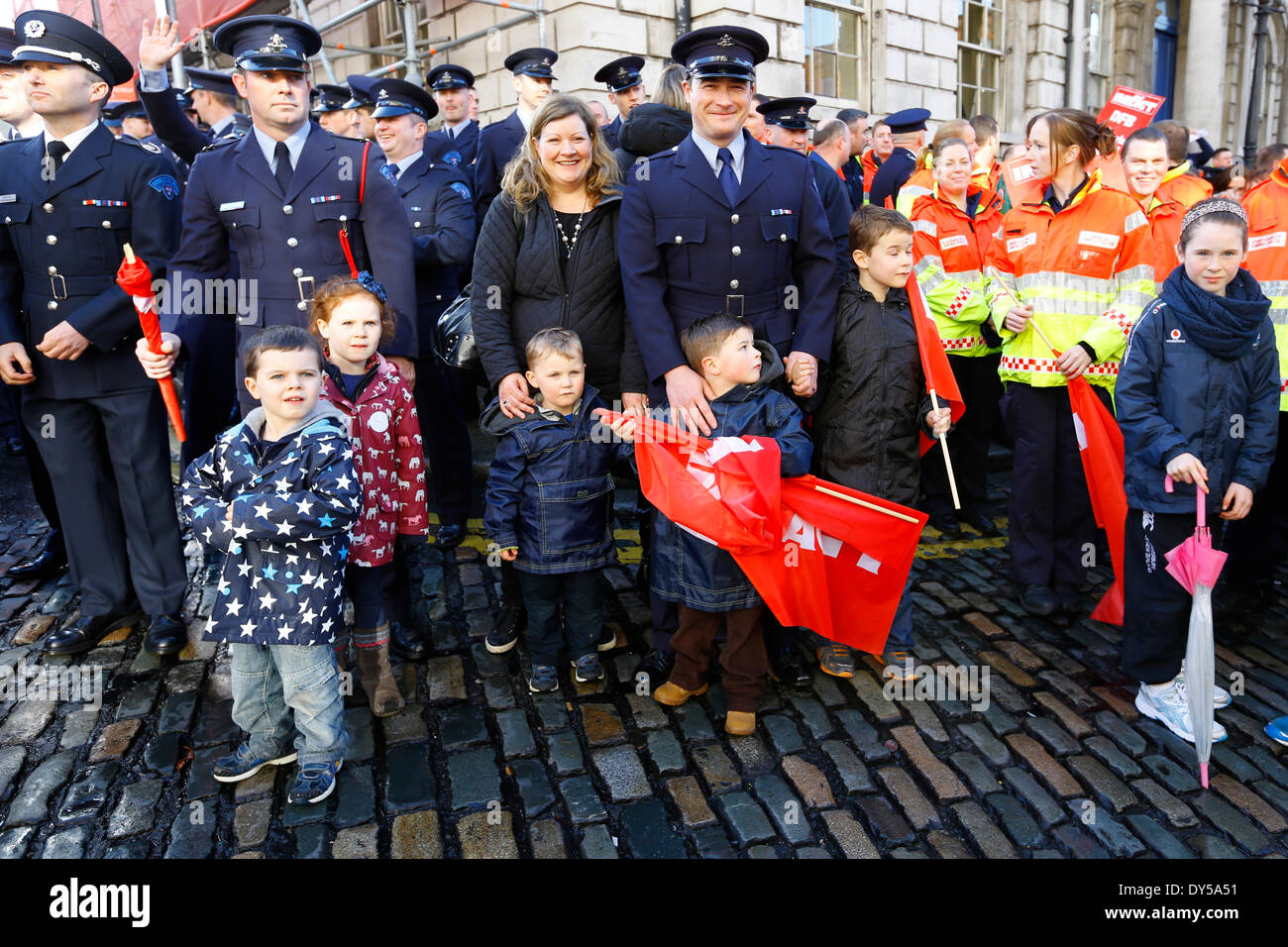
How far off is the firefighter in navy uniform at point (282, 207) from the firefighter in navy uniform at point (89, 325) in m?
0.32

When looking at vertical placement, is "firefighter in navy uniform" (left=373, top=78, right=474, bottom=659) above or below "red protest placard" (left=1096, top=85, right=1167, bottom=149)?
below

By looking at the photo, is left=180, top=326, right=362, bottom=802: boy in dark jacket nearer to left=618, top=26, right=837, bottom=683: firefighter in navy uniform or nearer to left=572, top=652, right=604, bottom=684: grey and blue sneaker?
left=572, top=652, right=604, bottom=684: grey and blue sneaker

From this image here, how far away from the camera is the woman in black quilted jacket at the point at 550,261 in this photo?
3838 millimetres

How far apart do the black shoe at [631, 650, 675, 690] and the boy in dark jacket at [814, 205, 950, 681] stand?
2.12 feet

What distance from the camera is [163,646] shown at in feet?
13.2

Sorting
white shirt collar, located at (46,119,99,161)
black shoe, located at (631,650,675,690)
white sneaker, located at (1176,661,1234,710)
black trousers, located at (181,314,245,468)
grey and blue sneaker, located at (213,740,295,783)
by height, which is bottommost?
white sneaker, located at (1176,661,1234,710)

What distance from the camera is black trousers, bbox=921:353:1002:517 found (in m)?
5.80

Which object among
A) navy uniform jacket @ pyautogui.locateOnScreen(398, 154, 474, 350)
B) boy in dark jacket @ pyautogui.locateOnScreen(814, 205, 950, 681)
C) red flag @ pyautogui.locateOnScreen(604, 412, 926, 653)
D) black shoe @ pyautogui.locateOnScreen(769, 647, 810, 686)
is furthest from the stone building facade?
black shoe @ pyautogui.locateOnScreen(769, 647, 810, 686)

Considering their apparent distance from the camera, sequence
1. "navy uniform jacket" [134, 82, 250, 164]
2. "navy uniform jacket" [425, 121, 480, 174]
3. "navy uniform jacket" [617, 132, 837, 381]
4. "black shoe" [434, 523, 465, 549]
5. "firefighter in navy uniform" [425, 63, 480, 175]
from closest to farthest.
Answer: "navy uniform jacket" [617, 132, 837, 381]
"navy uniform jacket" [134, 82, 250, 164]
"black shoe" [434, 523, 465, 549]
"navy uniform jacket" [425, 121, 480, 174]
"firefighter in navy uniform" [425, 63, 480, 175]

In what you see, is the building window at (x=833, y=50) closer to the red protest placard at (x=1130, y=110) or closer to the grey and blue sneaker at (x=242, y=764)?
the red protest placard at (x=1130, y=110)

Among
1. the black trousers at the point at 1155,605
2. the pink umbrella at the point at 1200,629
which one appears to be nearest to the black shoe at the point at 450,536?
the black trousers at the point at 1155,605

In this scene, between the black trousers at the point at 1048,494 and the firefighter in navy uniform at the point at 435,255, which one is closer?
the black trousers at the point at 1048,494

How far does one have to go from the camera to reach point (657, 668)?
12.7 feet
